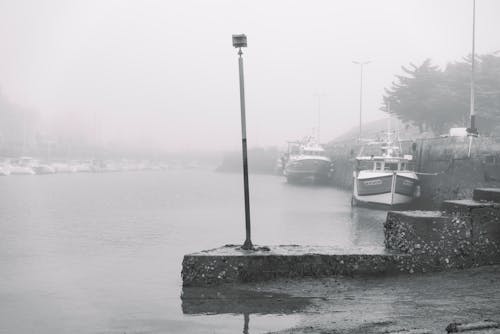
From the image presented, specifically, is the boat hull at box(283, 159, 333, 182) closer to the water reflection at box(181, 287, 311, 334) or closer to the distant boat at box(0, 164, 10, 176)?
the water reflection at box(181, 287, 311, 334)

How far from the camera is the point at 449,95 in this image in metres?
56.9

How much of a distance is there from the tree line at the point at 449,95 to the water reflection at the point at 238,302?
165 feet

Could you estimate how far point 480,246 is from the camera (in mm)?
9883

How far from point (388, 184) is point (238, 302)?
32877mm

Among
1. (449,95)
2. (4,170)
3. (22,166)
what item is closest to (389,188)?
(449,95)

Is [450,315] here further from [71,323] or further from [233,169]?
[233,169]

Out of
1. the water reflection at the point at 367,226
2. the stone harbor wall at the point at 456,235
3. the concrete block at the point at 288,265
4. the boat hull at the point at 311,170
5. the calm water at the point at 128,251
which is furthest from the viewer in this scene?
the boat hull at the point at 311,170

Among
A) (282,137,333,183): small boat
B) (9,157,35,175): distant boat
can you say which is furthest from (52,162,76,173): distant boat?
(282,137,333,183): small boat

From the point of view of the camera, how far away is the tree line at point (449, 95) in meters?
55.6

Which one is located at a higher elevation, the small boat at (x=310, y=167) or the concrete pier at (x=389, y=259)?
the concrete pier at (x=389, y=259)

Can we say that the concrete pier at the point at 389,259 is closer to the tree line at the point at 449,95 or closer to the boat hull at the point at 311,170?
the tree line at the point at 449,95

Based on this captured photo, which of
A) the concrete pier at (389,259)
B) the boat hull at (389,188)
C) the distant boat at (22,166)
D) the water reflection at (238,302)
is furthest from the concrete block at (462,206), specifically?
the distant boat at (22,166)

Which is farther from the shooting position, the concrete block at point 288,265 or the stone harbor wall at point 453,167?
the stone harbor wall at point 453,167

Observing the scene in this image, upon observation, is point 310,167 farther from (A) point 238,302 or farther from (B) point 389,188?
(A) point 238,302
